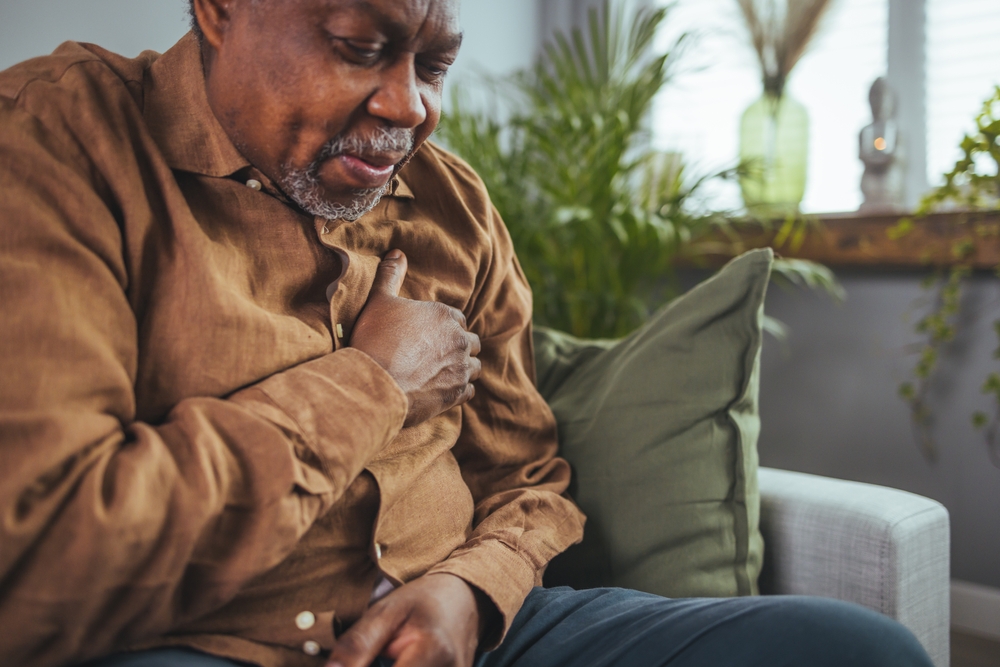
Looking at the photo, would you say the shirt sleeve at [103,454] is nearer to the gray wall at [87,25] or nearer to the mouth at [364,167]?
the mouth at [364,167]

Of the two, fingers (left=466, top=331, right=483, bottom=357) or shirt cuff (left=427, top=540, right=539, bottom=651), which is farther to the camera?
fingers (left=466, top=331, right=483, bottom=357)

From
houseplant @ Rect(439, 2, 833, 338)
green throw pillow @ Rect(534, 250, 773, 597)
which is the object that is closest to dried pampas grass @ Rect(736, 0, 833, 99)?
houseplant @ Rect(439, 2, 833, 338)

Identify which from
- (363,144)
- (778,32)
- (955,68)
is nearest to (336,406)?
(363,144)

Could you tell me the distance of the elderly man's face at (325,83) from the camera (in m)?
0.72

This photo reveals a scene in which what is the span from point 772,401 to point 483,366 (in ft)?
4.61

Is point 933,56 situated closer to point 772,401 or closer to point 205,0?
point 772,401

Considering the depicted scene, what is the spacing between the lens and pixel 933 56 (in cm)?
202

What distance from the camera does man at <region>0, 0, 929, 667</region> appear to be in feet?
1.92

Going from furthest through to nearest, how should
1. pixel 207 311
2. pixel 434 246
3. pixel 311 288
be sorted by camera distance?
pixel 434 246, pixel 311 288, pixel 207 311

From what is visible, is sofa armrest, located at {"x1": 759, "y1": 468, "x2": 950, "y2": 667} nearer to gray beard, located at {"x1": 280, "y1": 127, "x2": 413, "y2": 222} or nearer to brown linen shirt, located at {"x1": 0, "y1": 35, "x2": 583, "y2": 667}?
brown linen shirt, located at {"x1": 0, "y1": 35, "x2": 583, "y2": 667}

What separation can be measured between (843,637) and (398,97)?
681mm

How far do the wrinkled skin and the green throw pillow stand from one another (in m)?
0.27

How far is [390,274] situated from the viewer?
0.91 meters

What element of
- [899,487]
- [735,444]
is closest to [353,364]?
[735,444]
